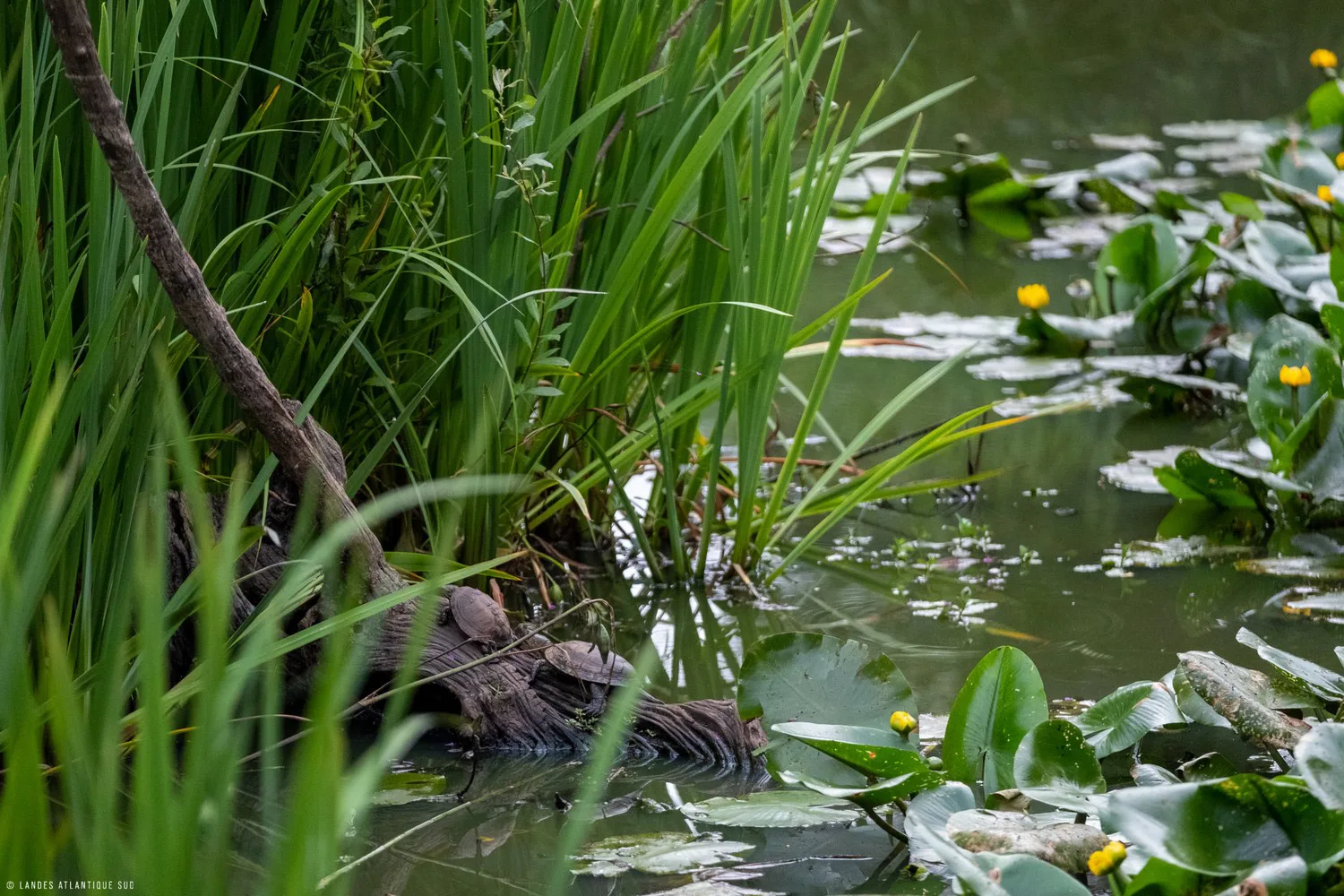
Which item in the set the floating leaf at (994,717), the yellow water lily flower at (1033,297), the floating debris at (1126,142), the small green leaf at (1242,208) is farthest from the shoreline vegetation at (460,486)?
the floating debris at (1126,142)

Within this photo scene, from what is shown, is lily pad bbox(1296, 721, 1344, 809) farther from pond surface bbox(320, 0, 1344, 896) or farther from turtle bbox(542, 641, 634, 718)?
turtle bbox(542, 641, 634, 718)

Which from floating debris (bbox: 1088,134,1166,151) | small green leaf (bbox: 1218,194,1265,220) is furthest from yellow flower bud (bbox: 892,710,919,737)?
floating debris (bbox: 1088,134,1166,151)

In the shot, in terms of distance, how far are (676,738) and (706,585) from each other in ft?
1.50

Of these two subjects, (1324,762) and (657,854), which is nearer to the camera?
(1324,762)

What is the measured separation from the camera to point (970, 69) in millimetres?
5500

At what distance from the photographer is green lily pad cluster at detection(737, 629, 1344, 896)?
969mm

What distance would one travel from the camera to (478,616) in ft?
4.66

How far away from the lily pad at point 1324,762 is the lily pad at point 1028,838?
0.17m

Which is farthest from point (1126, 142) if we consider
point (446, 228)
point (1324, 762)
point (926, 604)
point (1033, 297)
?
point (1324, 762)

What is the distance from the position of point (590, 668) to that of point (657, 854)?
1.01 feet

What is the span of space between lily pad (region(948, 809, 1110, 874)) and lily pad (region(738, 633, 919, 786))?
7.8 inches

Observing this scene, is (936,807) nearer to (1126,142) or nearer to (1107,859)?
(1107,859)

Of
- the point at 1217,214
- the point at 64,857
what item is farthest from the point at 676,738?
the point at 1217,214

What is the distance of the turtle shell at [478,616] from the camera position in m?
1.42
